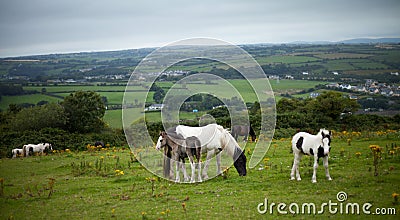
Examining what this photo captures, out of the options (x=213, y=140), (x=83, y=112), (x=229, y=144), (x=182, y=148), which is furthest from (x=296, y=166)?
(x=83, y=112)

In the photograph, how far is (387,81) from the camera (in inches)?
2530

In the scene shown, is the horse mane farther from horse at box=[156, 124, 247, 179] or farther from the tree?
the tree

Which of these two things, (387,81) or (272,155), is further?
(387,81)

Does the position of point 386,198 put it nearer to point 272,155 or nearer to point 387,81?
point 272,155

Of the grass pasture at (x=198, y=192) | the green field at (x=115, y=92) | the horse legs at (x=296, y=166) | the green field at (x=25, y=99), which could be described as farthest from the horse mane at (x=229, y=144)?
the green field at (x=25, y=99)

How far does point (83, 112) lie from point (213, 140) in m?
30.9

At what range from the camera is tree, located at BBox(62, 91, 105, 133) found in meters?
42.2

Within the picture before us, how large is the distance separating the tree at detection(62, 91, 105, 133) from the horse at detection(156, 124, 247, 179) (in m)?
29.5

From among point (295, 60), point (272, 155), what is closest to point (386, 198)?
point (272, 155)

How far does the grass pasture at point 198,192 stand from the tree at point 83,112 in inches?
953

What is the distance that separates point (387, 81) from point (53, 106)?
5600cm

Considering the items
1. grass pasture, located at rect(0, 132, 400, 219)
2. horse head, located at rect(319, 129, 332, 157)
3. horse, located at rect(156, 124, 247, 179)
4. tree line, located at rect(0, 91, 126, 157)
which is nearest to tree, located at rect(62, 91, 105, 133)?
tree line, located at rect(0, 91, 126, 157)

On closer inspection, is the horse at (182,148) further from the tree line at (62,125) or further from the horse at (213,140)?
the tree line at (62,125)

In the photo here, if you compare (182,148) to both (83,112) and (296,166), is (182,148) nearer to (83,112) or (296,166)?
(296,166)
